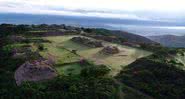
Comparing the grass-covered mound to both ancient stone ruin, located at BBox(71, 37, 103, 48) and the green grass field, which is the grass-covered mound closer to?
the green grass field

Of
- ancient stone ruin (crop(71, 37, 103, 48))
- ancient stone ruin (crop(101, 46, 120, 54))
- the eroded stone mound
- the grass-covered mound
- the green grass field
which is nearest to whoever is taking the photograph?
the grass-covered mound

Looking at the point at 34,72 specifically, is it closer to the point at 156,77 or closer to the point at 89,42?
the point at 156,77

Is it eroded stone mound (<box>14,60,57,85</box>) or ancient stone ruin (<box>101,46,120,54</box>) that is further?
ancient stone ruin (<box>101,46,120,54</box>)

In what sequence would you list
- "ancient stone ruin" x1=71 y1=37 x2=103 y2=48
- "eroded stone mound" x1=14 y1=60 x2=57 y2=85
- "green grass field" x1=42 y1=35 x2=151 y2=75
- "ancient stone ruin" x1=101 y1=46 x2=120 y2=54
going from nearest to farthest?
"eroded stone mound" x1=14 y1=60 x2=57 y2=85
"green grass field" x1=42 y1=35 x2=151 y2=75
"ancient stone ruin" x1=101 y1=46 x2=120 y2=54
"ancient stone ruin" x1=71 y1=37 x2=103 y2=48

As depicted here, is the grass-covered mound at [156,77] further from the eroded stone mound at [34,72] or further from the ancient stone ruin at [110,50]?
the eroded stone mound at [34,72]

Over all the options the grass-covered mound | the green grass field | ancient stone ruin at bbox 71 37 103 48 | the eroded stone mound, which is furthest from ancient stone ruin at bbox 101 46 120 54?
the eroded stone mound

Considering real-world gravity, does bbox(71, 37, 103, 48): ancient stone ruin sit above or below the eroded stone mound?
above

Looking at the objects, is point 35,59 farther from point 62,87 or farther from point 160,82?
point 160,82
